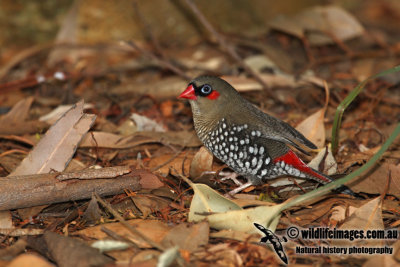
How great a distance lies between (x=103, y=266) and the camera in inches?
99.0

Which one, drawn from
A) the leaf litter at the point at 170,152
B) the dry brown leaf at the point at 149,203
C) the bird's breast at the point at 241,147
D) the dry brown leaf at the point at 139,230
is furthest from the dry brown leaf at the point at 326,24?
the dry brown leaf at the point at 139,230

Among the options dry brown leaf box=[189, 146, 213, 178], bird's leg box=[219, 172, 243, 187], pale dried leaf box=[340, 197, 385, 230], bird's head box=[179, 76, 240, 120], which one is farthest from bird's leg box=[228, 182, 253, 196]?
pale dried leaf box=[340, 197, 385, 230]

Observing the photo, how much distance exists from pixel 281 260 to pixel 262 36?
4135 mm

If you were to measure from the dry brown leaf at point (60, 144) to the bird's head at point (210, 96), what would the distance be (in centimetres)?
78

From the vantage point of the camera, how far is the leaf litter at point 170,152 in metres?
2.78

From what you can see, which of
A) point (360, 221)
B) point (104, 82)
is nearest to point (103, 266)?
point (360, 221)

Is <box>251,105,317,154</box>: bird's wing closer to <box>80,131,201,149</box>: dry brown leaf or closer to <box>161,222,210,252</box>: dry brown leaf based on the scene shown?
<box>80,131,201,149</box>: dry brown leaf

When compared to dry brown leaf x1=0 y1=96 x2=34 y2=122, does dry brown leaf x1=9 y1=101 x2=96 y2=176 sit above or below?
below

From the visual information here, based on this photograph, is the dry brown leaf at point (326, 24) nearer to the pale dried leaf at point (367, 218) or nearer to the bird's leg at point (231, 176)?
the bird's leg at point (231, 176)

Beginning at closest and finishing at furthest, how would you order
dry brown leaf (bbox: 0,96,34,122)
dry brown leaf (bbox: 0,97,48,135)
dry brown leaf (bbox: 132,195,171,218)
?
dry brown leaf (bbox: 132,195,171,218), dry brown leaf (bbox: 0,97,48,135), dry brown leaf (bbox: 0,96,34,122)

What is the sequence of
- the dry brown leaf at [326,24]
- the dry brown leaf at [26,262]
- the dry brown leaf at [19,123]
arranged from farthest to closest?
the dry brown leaf at [326,24], the dry brown leaf at [19,123], the dry brown leaf at [26,262]

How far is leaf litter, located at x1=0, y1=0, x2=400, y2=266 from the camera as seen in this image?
278 centimetres

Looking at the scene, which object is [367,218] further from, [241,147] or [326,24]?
[326,24]

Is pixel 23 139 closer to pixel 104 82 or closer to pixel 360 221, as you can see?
pixel 104 82
